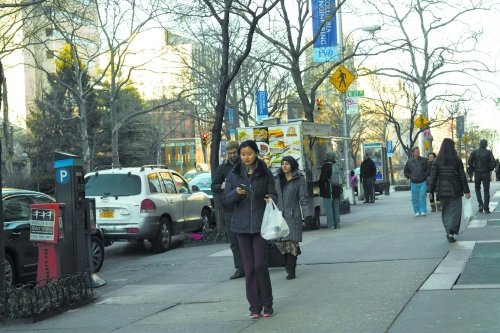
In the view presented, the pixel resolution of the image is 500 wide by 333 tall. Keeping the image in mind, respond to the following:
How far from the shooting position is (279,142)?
53.0 feet

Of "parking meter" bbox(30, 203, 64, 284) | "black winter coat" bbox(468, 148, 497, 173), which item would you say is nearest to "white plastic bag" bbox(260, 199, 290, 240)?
"parking meter" bbox(30, 203, 64, 284)

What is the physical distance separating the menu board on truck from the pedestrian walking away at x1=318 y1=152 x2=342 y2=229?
77 centimetres

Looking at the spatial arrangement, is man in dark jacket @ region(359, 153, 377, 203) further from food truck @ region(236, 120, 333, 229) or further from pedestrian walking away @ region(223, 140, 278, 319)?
pedestrian walking away @ region(223, 140, 278, 319)

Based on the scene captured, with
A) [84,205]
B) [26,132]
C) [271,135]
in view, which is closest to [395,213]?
[271,135]

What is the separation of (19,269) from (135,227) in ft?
12.9

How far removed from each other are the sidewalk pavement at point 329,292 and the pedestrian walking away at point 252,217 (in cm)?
29

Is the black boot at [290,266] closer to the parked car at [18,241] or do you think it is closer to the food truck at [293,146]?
the parked car at [18,241]

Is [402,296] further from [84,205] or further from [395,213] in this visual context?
[395,213]

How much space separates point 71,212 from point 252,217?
3.30m

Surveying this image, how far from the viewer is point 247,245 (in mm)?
6840

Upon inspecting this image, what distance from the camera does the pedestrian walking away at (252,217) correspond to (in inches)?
265

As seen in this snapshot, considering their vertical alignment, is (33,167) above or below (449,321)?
above

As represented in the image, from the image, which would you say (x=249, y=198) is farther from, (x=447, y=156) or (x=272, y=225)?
(x=447, y=156)

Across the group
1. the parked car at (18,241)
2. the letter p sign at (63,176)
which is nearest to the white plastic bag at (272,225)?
the letter p sign at (63,176)
